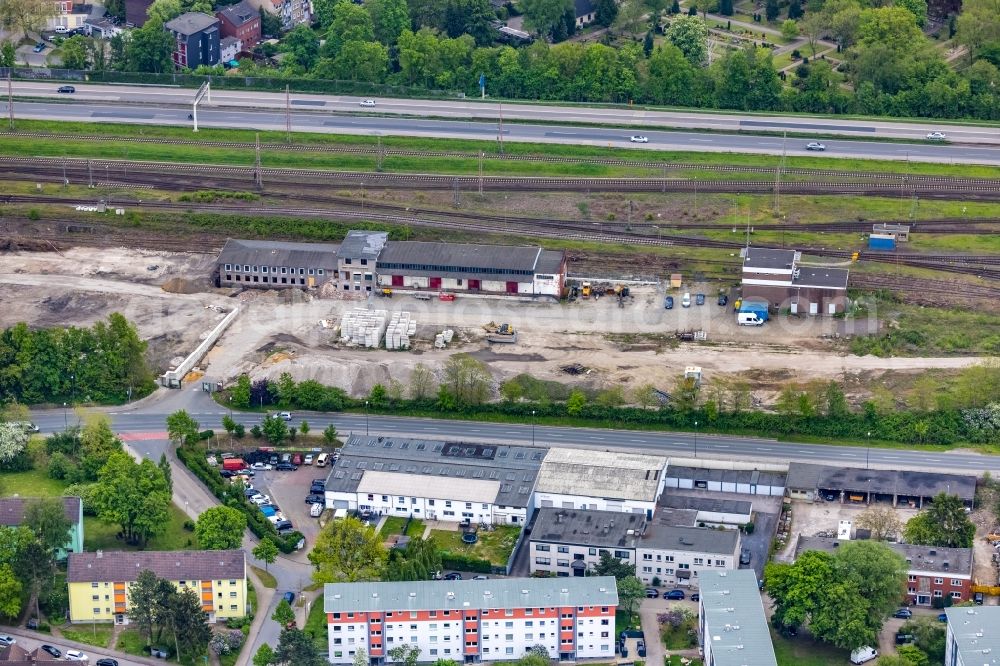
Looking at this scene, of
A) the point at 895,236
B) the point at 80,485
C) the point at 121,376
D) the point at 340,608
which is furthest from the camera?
the point at 895,236

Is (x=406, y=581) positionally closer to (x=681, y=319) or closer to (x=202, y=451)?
(x=202, y=451)

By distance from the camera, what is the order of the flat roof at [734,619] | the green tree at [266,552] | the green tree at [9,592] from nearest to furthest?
the flat roof at [734,619] < the green tree at [9,592] < the green tree at [266,552]

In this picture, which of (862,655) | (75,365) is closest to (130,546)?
(75,365)

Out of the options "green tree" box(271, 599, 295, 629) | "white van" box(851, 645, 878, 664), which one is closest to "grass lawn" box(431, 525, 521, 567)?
"green tree" box(271, 599, 295, 629)

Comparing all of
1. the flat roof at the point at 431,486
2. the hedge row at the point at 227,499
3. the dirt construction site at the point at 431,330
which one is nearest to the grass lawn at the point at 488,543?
the flat roof at the point at 431,486

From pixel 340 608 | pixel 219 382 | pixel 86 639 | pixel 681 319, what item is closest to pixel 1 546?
pixel 86 639

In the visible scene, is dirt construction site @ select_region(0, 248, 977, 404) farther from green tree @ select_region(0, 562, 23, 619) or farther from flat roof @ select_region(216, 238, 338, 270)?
green tree @ select_region(0, 562, 23, 619)

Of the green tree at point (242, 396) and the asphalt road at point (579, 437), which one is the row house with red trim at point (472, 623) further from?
the green tree at point (242, 396)
